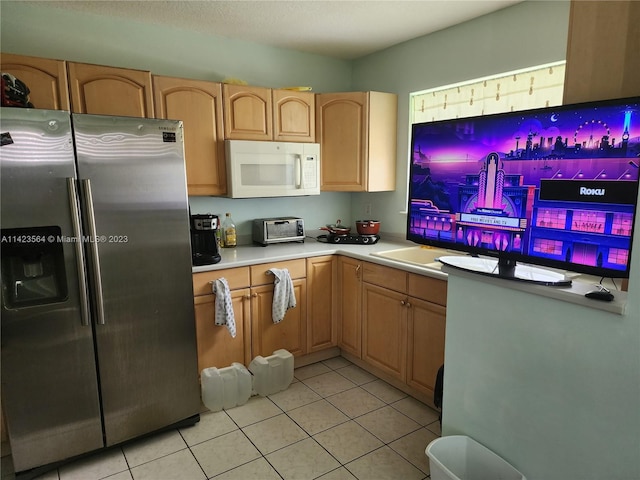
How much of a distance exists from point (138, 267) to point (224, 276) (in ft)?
2.11

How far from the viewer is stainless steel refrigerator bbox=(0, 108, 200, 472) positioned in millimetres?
1851

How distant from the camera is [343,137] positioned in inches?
131

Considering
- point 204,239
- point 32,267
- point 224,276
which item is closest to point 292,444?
point 224,276

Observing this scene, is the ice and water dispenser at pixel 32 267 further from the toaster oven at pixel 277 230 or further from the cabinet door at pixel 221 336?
the toaster oven at pixel 277 230

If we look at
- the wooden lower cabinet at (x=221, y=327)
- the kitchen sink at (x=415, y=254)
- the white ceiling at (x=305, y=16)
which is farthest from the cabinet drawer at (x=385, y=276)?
the white ceiling at (x=305, y=16)

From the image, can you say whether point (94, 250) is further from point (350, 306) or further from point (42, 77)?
point (350, 306)

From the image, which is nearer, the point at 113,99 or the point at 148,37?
the point at 113,99

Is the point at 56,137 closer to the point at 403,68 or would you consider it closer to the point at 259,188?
the point at 259,188

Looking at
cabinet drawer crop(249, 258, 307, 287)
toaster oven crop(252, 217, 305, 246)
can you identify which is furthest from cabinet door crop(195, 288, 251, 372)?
toaster oven crop(252, 217, 305, 246)

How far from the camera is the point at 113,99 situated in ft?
8.25

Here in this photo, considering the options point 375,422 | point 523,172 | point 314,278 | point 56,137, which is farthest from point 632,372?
point 56,137

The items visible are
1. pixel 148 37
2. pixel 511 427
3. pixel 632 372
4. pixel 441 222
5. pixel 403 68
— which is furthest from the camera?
pixel 403 68

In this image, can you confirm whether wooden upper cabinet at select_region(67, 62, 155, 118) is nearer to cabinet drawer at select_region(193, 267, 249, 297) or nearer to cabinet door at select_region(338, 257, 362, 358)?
cabinet drawer at select_region(193, 267, 249, 297)

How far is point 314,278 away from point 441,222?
4.66ft
